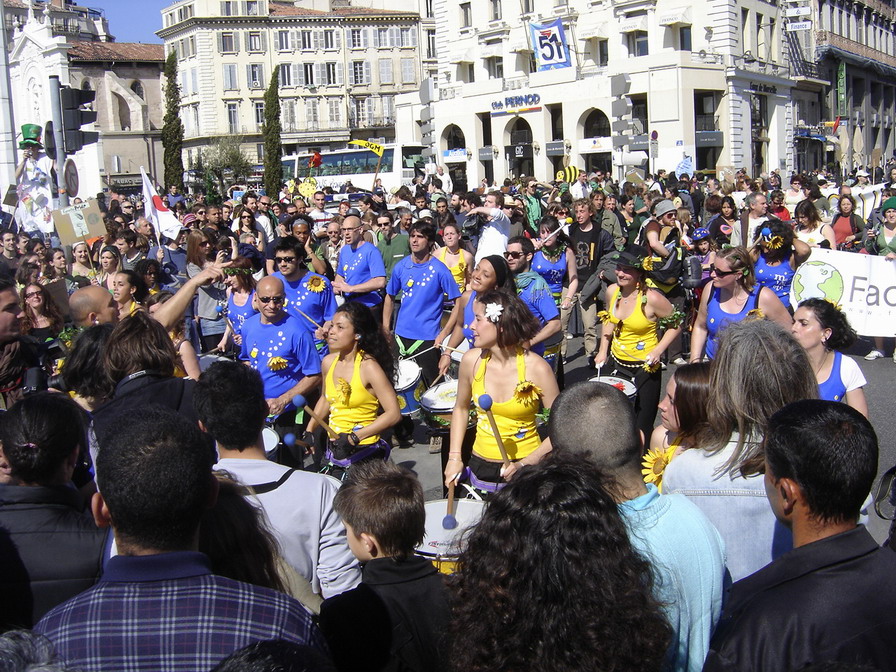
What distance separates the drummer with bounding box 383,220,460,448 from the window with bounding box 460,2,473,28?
51.6 m

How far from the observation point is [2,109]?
17.1 meters

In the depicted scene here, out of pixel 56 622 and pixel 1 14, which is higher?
pixel 1 14

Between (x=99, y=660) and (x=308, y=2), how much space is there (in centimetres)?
8500

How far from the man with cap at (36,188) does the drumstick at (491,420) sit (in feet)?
32.8

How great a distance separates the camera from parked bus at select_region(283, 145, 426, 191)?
37719 millimetres

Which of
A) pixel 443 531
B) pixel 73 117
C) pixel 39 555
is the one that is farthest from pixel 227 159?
pixel 39 555

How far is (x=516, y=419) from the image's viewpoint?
492 centimetres

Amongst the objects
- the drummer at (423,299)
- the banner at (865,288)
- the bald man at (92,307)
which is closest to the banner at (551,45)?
the banner at (865,288)

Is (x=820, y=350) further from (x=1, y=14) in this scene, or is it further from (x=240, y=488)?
(x=1, y=14)

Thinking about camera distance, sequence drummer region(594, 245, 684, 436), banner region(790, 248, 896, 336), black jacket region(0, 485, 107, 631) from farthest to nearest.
Result: banner region(790, 248, 896, 336) → drummer region(594, 245, 684, 436) → black jacket region(0, 485, 107, 631)

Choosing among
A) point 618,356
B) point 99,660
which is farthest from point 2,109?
point 99,660

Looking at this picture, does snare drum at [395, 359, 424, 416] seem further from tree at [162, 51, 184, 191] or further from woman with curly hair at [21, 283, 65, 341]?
tree at [162, 51, 184, 191]

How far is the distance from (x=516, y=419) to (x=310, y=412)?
120cm

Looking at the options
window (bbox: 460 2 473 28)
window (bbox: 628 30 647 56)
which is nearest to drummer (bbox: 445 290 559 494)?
window (bbox: 628 30 647 56)
